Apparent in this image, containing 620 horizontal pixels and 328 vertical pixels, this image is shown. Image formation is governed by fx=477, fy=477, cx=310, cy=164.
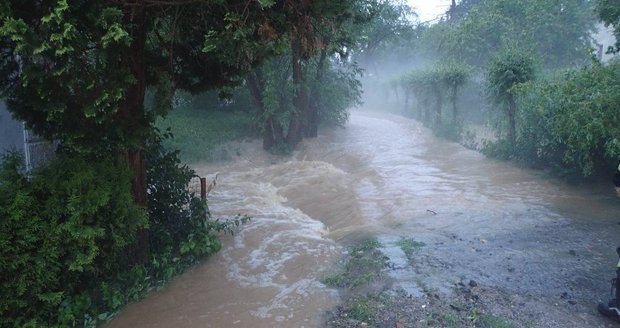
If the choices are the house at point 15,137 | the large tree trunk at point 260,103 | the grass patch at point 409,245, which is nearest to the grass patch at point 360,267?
the grass patch at point 409,245

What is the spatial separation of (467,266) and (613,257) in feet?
7.36

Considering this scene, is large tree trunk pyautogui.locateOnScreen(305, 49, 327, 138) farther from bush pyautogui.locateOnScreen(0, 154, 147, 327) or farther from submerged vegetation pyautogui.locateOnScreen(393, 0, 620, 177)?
bush pyautogui.locateOnScreen(0, 154, 147, 327)

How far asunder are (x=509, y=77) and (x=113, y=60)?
11.5 m

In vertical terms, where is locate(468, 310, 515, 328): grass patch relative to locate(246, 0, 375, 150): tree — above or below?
below

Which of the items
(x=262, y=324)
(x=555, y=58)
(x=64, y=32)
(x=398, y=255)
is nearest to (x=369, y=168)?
(x=398, y=255)

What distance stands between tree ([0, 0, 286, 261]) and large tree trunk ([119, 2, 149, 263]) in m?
0.01

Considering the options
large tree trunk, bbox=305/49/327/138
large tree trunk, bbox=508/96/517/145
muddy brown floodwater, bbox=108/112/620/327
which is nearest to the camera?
muddy brown floodwater, bbox=108/112/620/327

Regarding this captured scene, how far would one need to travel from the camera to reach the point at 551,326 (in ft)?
15.9

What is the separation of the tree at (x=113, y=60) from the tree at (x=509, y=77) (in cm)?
971

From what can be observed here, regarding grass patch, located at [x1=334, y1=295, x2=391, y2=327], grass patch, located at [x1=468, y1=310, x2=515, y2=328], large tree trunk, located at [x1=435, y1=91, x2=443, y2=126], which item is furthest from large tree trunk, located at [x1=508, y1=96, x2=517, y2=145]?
grass patch, located at [x1=334, y1=295, x2=391, y2=327]

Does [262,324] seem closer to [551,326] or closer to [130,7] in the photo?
[551,326]

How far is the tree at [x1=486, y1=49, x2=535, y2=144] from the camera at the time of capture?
13.3 meters

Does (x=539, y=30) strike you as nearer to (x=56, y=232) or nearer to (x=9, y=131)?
(x=9, y=131)

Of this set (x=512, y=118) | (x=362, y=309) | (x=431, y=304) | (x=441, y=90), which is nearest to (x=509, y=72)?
(x=512, y=118)
